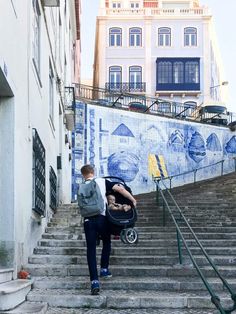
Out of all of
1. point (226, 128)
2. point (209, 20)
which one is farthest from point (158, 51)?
point (226, 128)

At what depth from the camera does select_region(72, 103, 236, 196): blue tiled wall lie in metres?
21.8

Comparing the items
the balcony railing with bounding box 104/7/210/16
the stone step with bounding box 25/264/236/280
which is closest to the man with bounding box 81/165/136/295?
the stone step with bounding box 25/264/236/280

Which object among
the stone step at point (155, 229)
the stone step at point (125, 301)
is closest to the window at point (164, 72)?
the stone step at point (155, 229)

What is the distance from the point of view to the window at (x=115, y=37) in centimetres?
4141

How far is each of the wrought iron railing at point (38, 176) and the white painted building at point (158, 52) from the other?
98.2 feet

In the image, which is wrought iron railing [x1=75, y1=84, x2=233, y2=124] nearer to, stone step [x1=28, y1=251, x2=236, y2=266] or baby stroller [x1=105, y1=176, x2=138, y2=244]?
stone step [x1=28, y1=251, x2=236, y2=266]

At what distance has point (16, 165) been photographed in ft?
23.6

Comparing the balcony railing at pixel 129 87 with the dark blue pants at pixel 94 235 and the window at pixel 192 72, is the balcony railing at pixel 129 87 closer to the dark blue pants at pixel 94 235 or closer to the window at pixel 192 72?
the window at pixel 192 72

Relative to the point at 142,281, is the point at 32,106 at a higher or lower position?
higher

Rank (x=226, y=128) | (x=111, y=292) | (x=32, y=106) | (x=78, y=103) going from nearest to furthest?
(x=111, y=292), (x=32, y=106), (x=78, y=103), (x=226, y=128)

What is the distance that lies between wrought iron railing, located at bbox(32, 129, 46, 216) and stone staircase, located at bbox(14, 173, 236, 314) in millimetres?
598

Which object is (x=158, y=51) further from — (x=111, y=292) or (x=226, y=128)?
(x=111, y=292)

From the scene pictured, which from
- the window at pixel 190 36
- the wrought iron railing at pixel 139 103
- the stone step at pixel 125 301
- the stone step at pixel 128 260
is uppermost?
the window at pixel 190 36

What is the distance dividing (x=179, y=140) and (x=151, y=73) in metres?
17.3
